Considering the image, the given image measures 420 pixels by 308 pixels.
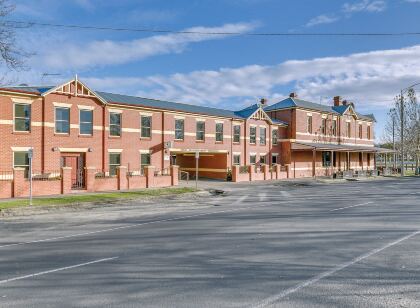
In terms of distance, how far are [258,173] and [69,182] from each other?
62.8 ft

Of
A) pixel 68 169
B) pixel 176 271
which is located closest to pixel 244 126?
pixel 68 169

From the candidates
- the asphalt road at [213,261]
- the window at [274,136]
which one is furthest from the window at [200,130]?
the asphalt road at [213,261]

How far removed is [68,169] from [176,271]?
1647 centimetres

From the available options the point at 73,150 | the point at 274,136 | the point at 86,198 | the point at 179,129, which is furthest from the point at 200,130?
the point at 86,198

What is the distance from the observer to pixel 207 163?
3734 cm

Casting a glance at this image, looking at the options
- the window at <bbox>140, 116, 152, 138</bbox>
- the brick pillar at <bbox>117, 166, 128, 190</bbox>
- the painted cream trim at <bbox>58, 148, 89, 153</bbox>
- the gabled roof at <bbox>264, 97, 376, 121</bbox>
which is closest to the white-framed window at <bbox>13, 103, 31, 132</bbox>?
the painted cream trim at <bbox>58, 148, 89, 153</bbox>

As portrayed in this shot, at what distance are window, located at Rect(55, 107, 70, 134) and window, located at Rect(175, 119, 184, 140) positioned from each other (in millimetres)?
9727

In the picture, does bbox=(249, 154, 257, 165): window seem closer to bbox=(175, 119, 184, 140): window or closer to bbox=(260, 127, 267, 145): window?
bbox=(260, 127, 267, 145): window

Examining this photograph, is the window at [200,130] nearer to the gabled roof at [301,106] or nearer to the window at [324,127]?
the gabled roof at [301,106]

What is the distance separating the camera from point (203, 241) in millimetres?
9508

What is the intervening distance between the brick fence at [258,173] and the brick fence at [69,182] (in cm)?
767

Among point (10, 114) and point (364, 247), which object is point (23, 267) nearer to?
point (364, 247)

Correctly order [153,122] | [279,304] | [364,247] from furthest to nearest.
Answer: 1. [153,122]
2. [364,247]
3. [279,304]

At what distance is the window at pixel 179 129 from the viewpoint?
32344mm
